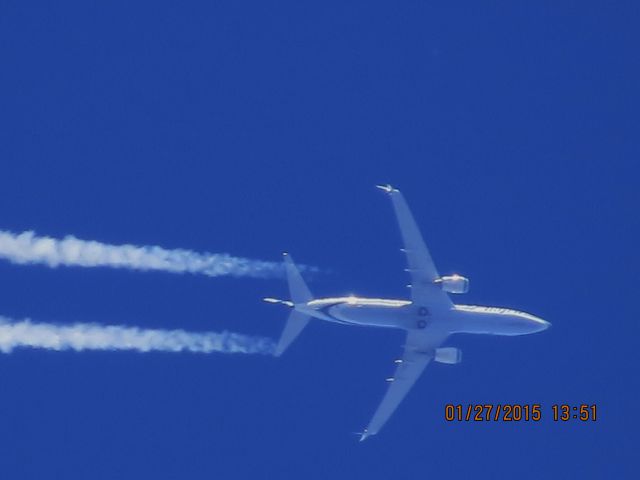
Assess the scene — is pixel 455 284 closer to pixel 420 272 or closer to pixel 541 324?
pixel 420 272

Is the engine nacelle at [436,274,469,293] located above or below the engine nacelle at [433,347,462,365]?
above

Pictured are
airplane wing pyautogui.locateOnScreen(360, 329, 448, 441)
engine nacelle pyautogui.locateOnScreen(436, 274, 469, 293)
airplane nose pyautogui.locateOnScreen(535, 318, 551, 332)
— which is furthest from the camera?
airplane wing pyautogui.locateOnScreen(360, 329, 448, 441)

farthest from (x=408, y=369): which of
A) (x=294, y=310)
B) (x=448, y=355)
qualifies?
(x=294, y=310)

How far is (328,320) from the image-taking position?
75312 millimetres

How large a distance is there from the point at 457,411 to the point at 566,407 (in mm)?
7577

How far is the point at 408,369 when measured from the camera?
7756 centimetres

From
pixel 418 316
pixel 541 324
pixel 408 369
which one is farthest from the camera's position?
pixel 408 369

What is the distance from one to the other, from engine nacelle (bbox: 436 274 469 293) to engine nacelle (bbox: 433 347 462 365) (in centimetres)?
360

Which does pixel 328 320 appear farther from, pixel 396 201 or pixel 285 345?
pixel 396 201

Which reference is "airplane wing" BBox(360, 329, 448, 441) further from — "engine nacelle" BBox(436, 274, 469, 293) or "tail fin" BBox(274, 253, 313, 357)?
"tail fin" BBox(274, 253, 313, 357)

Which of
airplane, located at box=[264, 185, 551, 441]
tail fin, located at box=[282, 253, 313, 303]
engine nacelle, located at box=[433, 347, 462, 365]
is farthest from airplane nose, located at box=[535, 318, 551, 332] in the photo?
tail fin, located at box=[282, 253, 313, 303]

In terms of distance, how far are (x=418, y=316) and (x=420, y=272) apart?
8.70 ft

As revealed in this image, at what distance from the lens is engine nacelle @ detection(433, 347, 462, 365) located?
246 ft

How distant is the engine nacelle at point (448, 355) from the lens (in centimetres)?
7500
